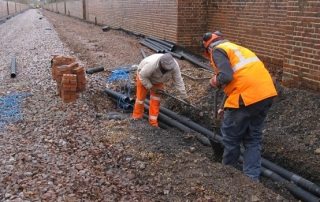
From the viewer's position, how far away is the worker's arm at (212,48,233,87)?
4.69 meters

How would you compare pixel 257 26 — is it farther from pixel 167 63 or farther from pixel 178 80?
pixel 167 63

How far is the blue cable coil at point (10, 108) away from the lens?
7.04 meters

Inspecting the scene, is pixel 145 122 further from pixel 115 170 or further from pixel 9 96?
pixel 9 96

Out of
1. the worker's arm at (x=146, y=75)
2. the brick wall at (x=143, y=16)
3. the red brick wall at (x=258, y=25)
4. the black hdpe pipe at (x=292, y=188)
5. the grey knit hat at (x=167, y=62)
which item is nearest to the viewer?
the black hdpe pipe at (x=292, y=188)

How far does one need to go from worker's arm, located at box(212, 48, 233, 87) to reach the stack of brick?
3.82m

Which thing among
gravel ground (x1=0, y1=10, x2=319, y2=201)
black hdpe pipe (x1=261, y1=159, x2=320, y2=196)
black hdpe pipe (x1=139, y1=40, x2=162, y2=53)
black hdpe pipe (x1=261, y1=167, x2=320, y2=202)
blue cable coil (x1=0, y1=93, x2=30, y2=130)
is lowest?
black hdpe pipe (x1=261, y1=167, x2=320, y2=202)

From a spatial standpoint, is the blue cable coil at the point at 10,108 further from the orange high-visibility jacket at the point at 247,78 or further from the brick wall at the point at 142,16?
the brick wall at the point at 142,16

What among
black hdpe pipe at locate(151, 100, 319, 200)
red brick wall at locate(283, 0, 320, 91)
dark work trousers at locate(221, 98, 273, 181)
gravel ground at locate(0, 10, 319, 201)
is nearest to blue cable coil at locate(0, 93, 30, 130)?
gravel ground at locate(0, 10, 319, 201)

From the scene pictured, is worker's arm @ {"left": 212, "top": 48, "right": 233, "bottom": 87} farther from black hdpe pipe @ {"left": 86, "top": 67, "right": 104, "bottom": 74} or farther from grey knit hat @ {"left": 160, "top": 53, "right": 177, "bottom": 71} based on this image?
black hdpe pipe @ {"left": 86, "top": 67, "right": 104, "bottom": 74}

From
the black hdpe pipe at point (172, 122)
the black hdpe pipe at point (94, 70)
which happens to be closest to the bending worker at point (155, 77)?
the black hdpe pipe at point (172, 122)

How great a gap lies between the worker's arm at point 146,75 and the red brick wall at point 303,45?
2681 millimetres

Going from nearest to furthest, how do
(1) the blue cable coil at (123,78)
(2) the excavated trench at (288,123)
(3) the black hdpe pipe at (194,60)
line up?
(2) the excavated trench at (288,123) → (1) the blue cable coil at (123,78) → (3) the black hdpe pipe at (194,60)

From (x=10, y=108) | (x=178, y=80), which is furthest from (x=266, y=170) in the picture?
(x=10, y=108)

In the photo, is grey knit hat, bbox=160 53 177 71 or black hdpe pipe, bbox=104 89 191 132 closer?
grey knit hat, bbox=160 53 177 71
